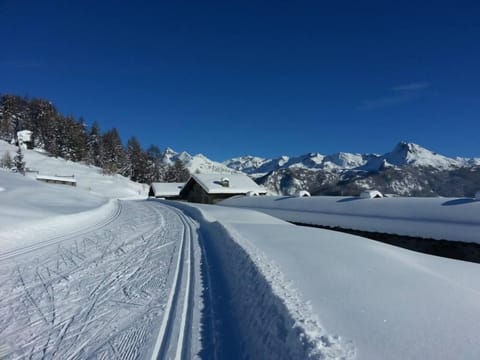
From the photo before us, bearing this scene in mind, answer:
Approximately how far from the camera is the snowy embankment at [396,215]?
1491 centimetres

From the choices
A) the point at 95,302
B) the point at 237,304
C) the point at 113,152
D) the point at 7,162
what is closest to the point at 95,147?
the point at 113,152

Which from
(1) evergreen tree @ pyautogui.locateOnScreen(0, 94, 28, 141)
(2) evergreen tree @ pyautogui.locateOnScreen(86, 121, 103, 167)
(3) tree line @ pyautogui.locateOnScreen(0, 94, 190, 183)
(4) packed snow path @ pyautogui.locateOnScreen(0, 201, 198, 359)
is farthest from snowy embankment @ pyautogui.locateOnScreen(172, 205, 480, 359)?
(1) evergreen tree @ pyautogui.locateOnScreen(0, 94, 28, 141)

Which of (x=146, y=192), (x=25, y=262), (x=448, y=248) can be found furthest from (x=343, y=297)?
(x=146, y=192)

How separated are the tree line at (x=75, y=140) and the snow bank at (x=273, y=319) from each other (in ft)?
251

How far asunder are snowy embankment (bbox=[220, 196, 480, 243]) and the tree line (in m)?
63.9

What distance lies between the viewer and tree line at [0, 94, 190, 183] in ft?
254

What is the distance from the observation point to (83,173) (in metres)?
68.7

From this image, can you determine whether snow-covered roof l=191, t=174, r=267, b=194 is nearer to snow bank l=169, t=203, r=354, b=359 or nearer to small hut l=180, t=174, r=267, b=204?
small hut l=180, t=174, r=267, b=204

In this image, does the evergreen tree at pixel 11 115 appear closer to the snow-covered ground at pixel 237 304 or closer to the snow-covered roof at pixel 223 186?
the snow-covered roof at pixel 223 186

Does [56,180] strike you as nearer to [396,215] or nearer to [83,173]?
[83,173]

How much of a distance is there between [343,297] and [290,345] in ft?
5.35

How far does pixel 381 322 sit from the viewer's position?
3.81 meters

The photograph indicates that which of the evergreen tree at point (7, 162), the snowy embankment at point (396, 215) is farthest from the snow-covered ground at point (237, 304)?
the evergreen tree at point (7, 162)

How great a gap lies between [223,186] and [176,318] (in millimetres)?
39321
